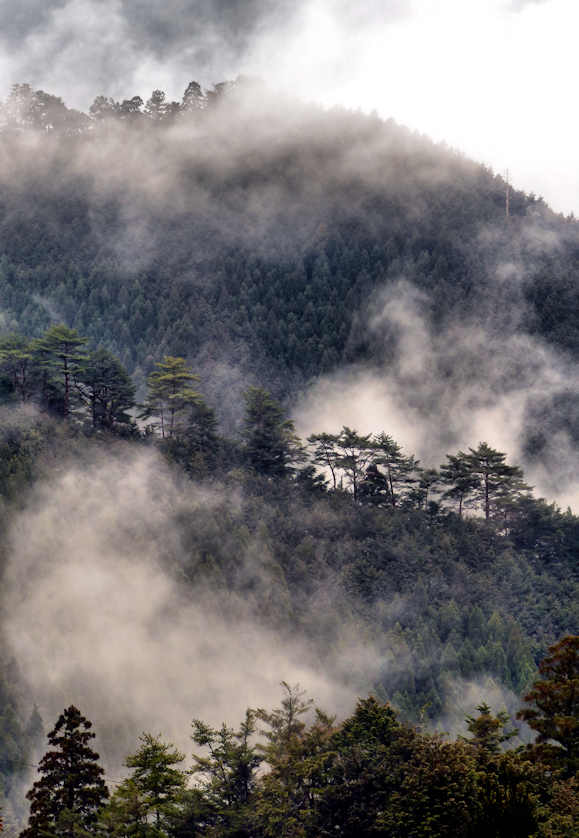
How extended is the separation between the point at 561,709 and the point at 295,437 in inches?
2135

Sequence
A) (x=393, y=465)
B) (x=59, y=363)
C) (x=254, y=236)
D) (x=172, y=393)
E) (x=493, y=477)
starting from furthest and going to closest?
(x=254, y=236)
(x=393, y=465)
(x=172, y=393)
(x=493, y=477)
(x=59, y=363)

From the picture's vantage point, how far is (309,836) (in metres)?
30.0

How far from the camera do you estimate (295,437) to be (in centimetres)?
8488

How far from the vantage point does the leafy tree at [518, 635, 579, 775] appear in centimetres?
3144

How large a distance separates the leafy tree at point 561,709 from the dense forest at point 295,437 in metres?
0.31

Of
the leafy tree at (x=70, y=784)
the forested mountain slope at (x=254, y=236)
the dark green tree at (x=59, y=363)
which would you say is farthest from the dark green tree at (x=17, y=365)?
the leafy tree at (x=70, y=784)

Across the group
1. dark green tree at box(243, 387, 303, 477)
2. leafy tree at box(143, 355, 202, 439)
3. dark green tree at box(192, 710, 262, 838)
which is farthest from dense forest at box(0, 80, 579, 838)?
leafy tree at box(143, 355, 202, 439)

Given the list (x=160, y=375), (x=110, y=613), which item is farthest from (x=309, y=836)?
(x=160, y=375)

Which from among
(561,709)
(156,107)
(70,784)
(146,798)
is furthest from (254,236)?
(146,798)

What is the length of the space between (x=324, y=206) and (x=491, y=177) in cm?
3205

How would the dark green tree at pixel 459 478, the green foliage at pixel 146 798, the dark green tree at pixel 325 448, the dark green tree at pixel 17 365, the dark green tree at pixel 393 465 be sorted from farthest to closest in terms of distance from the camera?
the dark green tree at pixel 325 448 → the dark green tree at pixel 393 465 → the dark green tree at pixel 459 478 → the dark green tree at pixel 17 365 → the green foliage at pixel 146 798

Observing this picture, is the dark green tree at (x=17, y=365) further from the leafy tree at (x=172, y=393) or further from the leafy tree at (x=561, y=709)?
the leafy tree at (x=561, y=709)

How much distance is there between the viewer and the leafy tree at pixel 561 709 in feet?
103

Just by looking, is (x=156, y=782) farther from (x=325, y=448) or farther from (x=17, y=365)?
(x=17, y=365)
